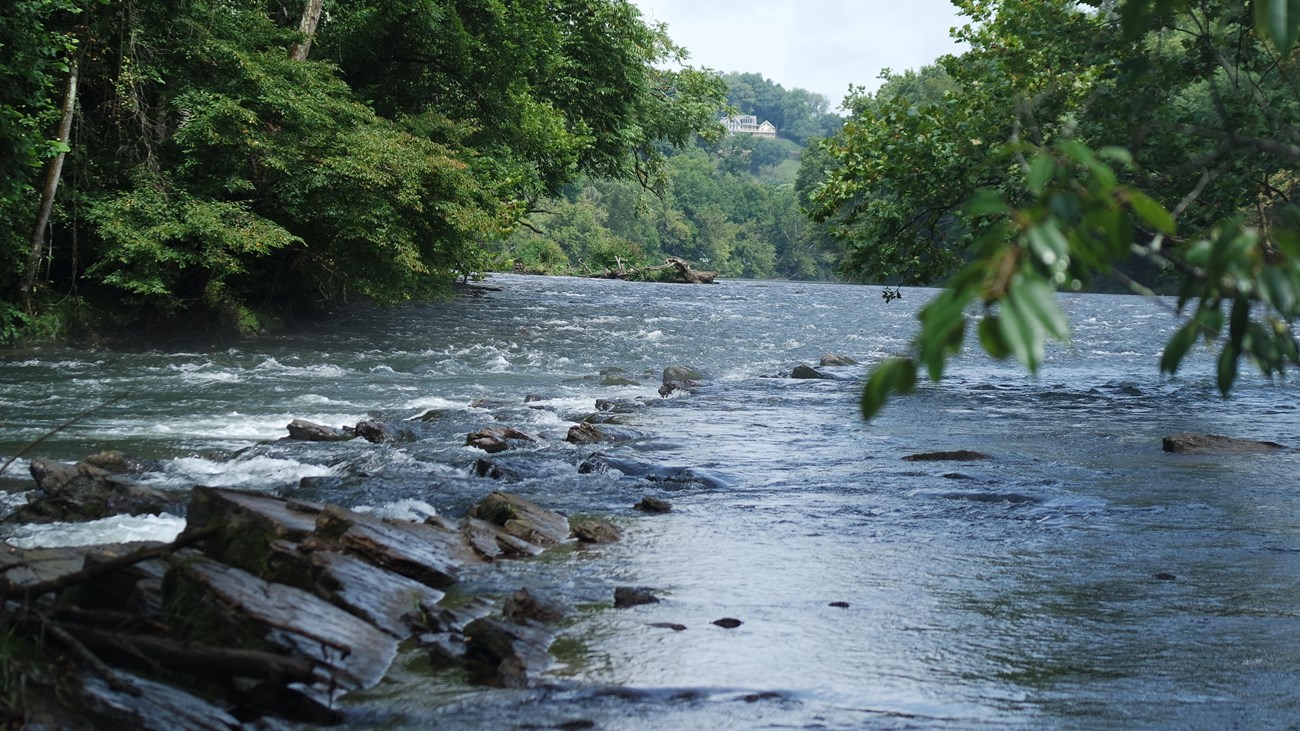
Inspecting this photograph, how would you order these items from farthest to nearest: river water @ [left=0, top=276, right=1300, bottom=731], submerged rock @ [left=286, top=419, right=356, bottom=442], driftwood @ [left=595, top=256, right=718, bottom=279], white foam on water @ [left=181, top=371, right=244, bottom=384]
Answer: driftwood @ [left=595, top=256, right=718, bottom=279] < white foam on water @ [left=181, top=371, right=244, bottom=384] < submerged rock @ [left=286, top=419, right=356, bottom=442] < river water @ [left=0, top=276, right=1300, bottom=731]

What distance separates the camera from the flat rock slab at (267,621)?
4.95m

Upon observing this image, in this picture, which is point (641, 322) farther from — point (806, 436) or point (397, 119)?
point (806, 436)

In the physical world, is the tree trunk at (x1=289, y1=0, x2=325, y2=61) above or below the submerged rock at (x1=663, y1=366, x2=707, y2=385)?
above

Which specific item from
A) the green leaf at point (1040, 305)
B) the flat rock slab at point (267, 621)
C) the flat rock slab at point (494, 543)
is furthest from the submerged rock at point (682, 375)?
the green leaf at point (1040, 305)

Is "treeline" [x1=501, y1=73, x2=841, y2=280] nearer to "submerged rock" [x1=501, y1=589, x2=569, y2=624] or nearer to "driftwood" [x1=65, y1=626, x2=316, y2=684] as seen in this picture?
"submerged rock" [x1=501, y1=589, x2=569, y2=624]

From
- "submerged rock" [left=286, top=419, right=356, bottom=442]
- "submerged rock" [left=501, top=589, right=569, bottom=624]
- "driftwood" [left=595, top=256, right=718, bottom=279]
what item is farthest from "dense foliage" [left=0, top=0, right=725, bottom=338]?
"driftwood" [left=595, top=256, right=718, bottom=279]

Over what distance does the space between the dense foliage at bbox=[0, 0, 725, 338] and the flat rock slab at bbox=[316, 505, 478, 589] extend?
32.3 feet

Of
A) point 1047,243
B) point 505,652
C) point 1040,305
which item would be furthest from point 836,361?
point 1040,305

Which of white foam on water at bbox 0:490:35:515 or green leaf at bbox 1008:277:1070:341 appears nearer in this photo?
green leaf at bbox 1008:277:1070:341

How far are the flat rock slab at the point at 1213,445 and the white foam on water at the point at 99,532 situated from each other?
10.1m

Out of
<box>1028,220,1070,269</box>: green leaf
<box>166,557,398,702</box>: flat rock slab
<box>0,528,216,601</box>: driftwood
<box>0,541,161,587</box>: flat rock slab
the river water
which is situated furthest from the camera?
<box>0,541,161,587</box>: flat rock slab

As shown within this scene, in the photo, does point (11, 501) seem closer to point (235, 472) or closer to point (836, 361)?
point (235, 472)

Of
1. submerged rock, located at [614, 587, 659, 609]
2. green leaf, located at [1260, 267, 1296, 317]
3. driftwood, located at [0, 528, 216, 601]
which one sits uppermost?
green leaf, located at [1260, 267, 1296, 317]

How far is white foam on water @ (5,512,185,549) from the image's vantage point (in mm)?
7543
